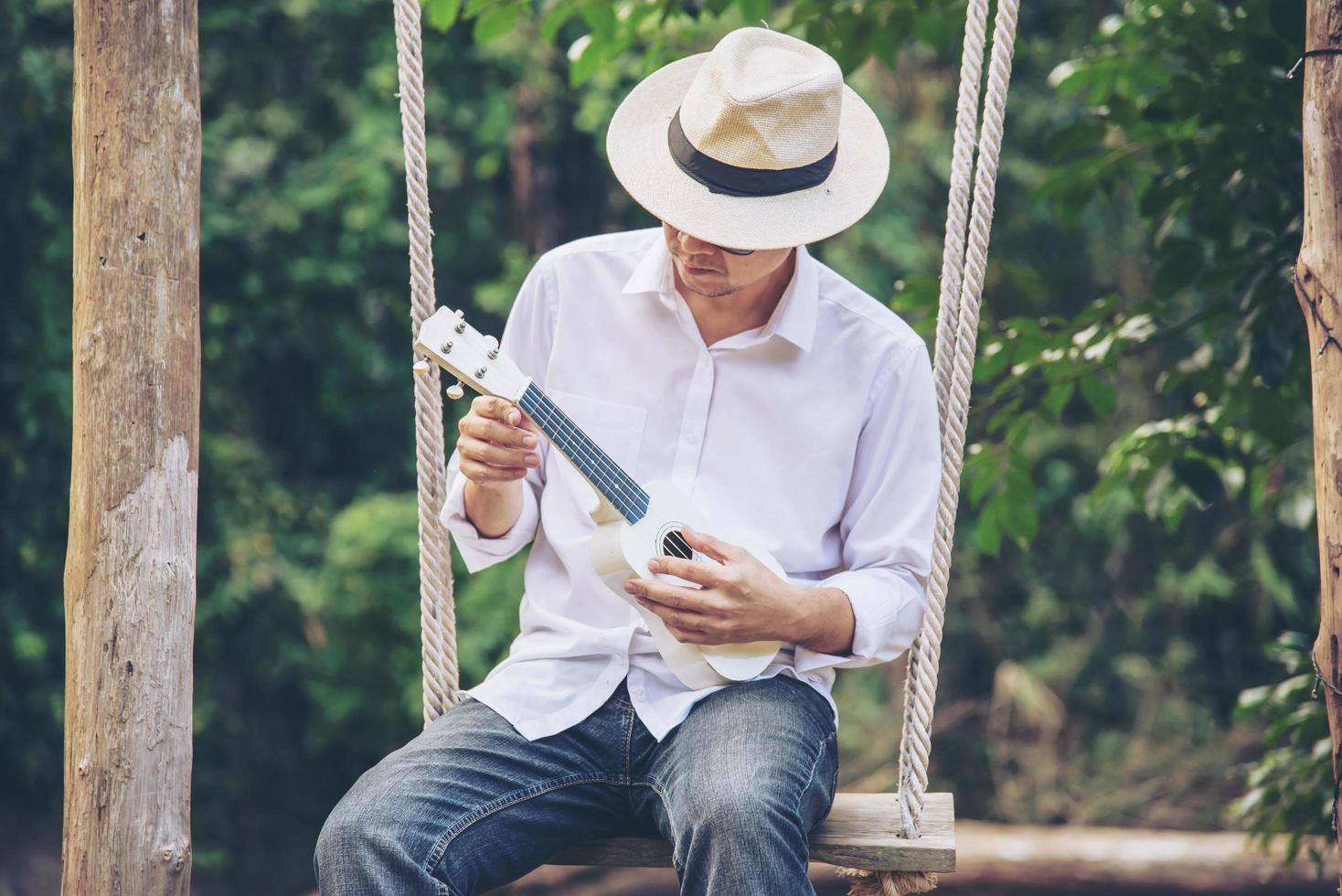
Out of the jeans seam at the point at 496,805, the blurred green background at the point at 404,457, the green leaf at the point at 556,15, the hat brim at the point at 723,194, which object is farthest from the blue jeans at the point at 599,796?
the blurred green background at the point at 404,457

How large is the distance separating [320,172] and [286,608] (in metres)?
1.82

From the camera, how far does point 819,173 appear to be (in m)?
1.88

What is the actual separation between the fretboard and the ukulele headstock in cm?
3

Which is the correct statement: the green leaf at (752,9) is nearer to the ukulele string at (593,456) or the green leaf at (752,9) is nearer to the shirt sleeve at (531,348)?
the shirt sleeve at (531,348)

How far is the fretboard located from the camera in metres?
1.79

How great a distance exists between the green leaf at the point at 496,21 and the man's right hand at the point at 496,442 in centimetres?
126

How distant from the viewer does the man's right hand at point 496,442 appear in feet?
5.74

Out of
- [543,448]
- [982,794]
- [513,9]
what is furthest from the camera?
[982,794]

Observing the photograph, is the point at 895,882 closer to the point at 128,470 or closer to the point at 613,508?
the point at 613,508

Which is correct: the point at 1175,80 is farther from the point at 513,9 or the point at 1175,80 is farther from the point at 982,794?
the point at 982,794

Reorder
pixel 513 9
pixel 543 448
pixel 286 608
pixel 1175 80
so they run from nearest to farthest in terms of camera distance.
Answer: pixel 543 448 → pixel 1175 80 → pixel 513 9 → pixel 286 608

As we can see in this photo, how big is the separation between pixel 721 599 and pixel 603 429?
33 cm

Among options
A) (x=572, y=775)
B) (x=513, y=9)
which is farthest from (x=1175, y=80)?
(x=572, y=775)

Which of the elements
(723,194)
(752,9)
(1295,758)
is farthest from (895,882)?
(752,9)
